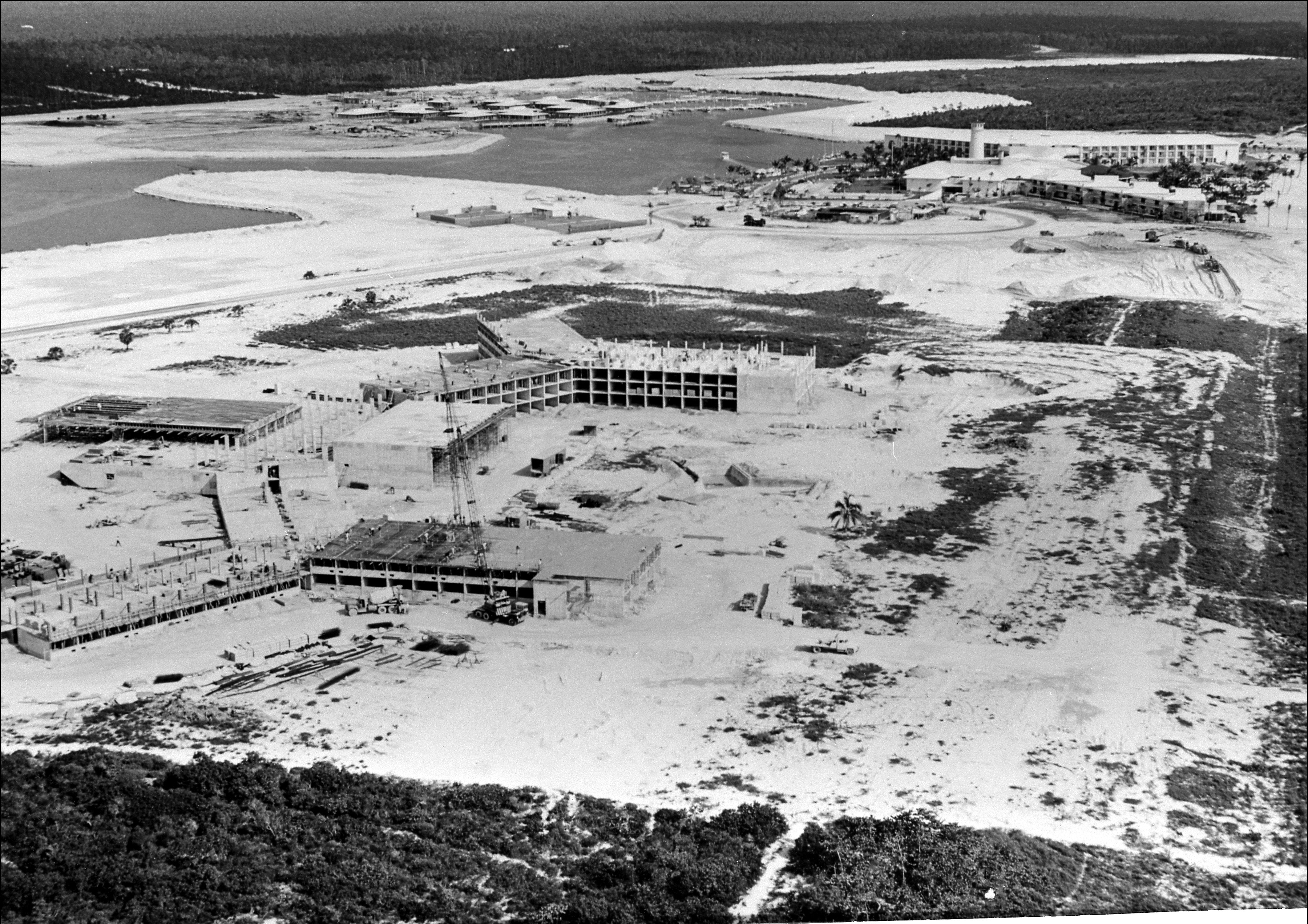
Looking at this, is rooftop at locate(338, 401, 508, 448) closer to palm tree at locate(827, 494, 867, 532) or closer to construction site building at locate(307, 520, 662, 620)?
construction site building at locate(307, 520, 662, 620)

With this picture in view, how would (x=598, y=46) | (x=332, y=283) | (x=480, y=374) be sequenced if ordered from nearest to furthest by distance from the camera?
(x=598, y=46) < (x=480, y=374) < (x=332, y=283)

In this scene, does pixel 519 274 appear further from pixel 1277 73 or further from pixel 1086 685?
pixel 1086 685

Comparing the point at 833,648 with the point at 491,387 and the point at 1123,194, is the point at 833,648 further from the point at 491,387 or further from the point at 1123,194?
the point at 1123,194

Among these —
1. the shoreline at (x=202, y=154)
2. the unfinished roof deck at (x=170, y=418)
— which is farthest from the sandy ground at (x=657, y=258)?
the unfinished roof deck at (x=170, y=418)

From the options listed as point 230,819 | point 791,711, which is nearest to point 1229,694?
point 791,711

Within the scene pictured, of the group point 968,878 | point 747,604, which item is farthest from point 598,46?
point 968,878

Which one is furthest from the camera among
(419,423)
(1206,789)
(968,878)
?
(419,423)

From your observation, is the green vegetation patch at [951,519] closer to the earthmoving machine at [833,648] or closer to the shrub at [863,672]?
the earthmoving machine at [833,648]
